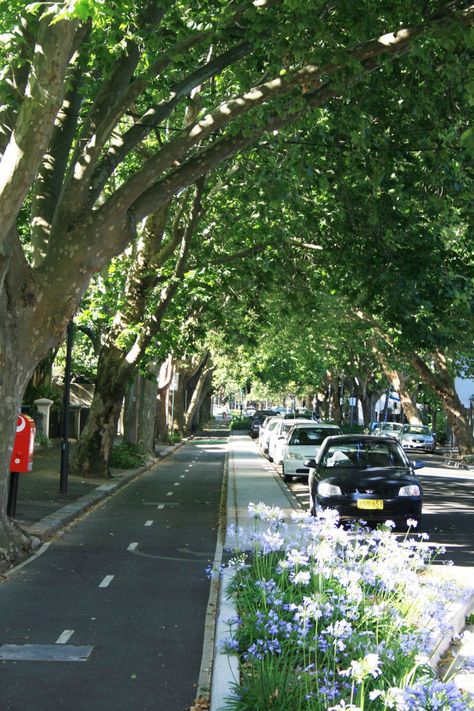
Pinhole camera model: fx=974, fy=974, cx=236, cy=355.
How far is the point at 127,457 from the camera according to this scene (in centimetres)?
2927

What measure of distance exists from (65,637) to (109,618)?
0.83 meters

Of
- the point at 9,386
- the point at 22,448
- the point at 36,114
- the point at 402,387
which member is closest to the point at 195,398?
the point at 402,387

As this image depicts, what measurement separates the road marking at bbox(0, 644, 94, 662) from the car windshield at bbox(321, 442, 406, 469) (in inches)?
339

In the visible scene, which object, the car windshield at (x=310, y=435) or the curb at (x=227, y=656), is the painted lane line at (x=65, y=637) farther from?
the car windshield at (x=310, y=435)

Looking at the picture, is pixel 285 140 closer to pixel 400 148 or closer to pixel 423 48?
pixel 400 148

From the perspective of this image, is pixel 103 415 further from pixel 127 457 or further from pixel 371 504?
pixel 371 504

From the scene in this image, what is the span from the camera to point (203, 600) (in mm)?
9852

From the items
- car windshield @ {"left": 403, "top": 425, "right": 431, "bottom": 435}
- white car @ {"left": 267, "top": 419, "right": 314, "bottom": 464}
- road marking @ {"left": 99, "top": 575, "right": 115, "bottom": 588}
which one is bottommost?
road marking @ {"left": 99, "top": 575, "right": 115, "bottom": 588}

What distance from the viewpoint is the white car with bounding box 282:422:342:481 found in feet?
86.2

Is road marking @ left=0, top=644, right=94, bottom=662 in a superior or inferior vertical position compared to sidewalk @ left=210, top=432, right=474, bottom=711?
inferior

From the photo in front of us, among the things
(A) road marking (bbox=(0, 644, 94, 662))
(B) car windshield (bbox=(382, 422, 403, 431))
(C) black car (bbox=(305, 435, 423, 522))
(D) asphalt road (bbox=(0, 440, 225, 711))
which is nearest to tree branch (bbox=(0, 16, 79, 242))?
(D) asphalt road (bbox=(0, 440, 225, 711))

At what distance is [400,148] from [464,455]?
27926 millimetres

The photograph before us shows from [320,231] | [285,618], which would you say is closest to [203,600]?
[285,618]

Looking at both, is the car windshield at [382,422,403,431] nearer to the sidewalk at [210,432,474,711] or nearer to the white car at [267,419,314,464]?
the sidewalk at [210,432,474,711]
